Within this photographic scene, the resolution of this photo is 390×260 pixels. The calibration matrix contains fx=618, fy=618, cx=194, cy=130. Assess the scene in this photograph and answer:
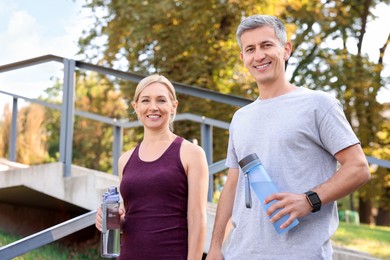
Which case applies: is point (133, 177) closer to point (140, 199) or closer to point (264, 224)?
point (140, 199)

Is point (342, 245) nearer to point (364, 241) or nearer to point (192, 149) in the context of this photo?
point (364, 241)

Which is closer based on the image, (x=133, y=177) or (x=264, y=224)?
(x=264, y=224)

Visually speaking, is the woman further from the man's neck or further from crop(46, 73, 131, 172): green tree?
crop(46, 73, 131, 172): green tree

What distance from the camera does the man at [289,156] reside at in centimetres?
195

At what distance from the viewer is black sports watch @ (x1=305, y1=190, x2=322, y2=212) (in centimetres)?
192

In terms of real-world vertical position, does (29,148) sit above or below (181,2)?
below

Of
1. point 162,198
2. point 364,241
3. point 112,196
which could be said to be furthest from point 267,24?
point 364,241

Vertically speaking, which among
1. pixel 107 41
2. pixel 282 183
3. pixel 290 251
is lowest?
pixel 290 251

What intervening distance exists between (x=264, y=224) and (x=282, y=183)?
15cm

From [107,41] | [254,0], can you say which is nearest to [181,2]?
[254,0]

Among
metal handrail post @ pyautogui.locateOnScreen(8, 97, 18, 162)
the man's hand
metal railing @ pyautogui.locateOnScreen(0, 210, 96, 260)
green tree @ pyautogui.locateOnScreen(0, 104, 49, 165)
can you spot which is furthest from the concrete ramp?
green tree @ pyautogui.locateOnScreen(0, 104, 49, 165)

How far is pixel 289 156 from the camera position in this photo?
2033mm

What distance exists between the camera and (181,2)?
10.3 meters

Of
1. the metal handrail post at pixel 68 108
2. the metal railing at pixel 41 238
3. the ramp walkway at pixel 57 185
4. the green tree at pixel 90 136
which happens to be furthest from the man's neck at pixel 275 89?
the green tree at pixel 90 136
